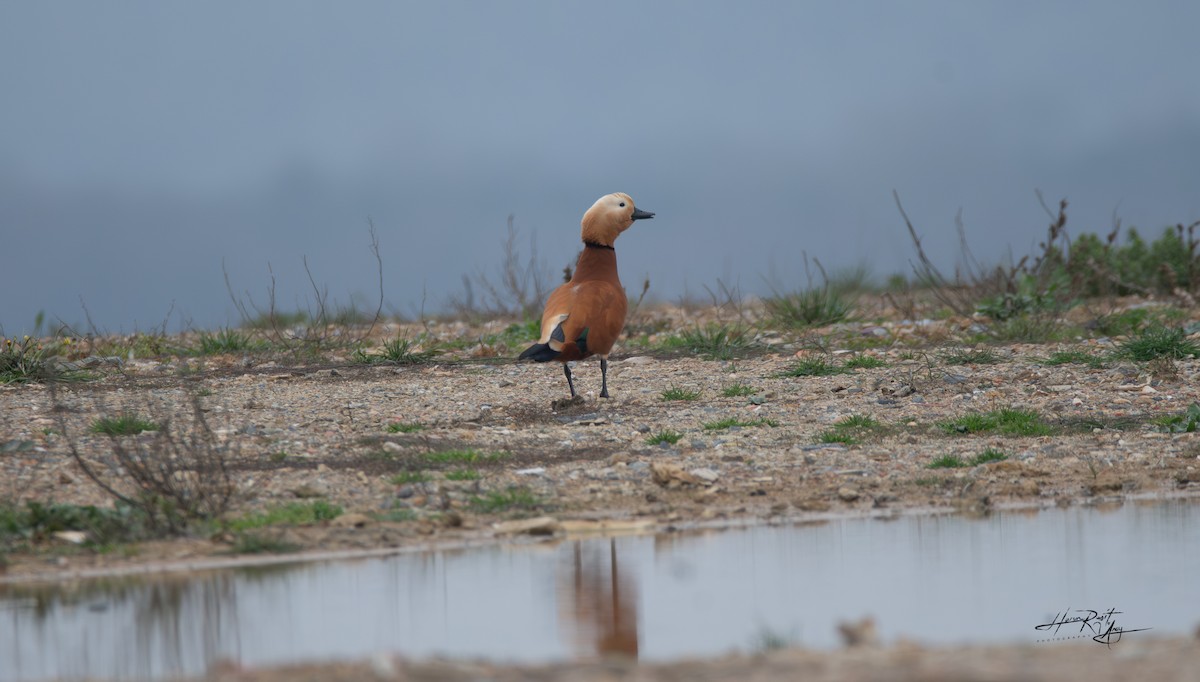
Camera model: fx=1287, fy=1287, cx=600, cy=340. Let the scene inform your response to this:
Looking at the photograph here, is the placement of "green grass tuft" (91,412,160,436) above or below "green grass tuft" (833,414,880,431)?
above

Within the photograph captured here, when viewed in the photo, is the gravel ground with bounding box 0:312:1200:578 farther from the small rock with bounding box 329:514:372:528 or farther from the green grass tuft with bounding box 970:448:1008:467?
the green grass tuft with bounding box 970:448:1008:467

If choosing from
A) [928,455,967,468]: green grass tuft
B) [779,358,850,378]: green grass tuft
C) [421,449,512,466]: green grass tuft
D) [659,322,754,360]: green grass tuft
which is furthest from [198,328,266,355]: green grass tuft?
[928,455,967,468]: green grass tuft

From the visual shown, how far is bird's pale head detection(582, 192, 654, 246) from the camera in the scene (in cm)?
1058

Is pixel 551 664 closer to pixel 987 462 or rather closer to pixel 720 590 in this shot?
pixel 720 590

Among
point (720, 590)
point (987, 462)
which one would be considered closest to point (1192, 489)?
point (987, 462)

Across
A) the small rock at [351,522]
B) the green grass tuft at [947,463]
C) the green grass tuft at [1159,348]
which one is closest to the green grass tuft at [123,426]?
the small rock at [351,522]

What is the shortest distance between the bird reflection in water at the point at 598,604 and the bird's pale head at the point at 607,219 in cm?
480

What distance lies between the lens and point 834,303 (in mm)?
15312

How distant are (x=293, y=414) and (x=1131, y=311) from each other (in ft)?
34.8

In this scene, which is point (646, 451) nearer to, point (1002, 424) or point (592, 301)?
point (592, 301)

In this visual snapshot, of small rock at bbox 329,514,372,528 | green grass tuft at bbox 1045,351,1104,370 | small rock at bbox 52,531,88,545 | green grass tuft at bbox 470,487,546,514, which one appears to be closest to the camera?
small rock at bbox 52,531,88,545

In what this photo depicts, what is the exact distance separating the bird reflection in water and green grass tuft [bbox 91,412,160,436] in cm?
416

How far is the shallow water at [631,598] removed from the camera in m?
4.36

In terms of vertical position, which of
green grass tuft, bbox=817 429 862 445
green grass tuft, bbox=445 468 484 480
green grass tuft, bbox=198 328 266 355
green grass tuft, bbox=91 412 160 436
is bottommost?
green grass tuft, bbox=445 468 484 480
